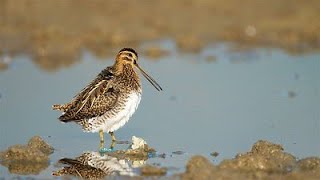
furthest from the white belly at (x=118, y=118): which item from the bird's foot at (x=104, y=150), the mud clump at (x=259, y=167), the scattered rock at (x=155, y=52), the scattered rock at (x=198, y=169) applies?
the scattered rock at (x=155, y=52)

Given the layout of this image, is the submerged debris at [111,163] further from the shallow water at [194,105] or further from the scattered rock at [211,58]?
the scattered rock at [211,58]

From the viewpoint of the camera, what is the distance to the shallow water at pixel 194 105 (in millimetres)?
10523

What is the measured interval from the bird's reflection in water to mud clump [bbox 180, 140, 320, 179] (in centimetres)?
79

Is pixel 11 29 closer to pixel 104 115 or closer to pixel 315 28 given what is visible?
pixel 315 28

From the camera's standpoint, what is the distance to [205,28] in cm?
1964

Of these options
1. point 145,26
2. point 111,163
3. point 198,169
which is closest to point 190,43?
point 145,26

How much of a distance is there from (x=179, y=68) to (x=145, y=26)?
4070mm

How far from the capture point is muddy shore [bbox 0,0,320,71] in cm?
1769

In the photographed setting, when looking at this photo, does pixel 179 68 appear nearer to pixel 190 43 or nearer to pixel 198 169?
pixel 190 43

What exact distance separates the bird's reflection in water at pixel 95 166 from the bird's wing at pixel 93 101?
0.52 meters

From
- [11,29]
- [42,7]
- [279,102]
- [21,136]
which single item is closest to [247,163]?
[21,136]

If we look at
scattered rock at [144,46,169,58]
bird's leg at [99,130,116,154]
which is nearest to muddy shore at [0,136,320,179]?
bird's leg at [99,130,116,154]

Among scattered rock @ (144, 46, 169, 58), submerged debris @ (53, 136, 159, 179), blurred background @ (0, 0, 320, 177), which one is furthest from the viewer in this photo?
scattered rock @ (144, 46, 169, 58)

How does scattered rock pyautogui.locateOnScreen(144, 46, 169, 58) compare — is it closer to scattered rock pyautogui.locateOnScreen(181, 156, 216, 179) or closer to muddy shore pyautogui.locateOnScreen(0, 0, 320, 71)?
muddy shore pyautogui.locateOnScreen(0, 0, 320, 71)
